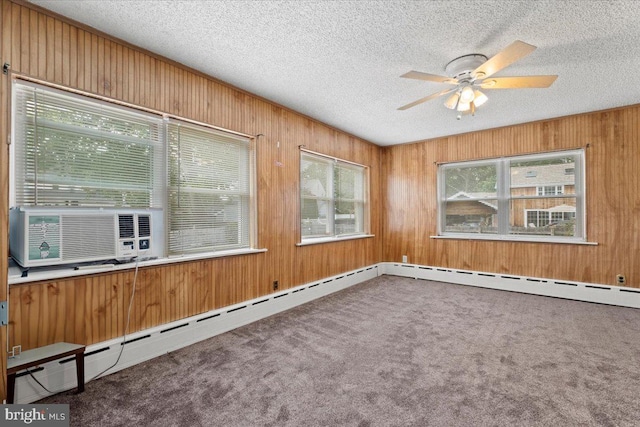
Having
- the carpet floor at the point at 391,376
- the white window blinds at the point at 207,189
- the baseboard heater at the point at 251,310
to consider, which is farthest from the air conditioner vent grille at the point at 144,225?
the carpet floor at the point at 391,376

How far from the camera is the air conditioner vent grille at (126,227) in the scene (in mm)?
2287

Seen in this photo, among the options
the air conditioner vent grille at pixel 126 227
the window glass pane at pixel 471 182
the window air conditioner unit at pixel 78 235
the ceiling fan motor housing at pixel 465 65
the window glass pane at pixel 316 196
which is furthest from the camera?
the window glass pane at pixel 471 182

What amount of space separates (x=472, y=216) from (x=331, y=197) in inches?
103

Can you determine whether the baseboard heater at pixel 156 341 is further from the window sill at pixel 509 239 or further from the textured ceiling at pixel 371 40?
the window sill at pixel 509 239

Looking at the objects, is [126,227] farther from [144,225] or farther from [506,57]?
[506,57]

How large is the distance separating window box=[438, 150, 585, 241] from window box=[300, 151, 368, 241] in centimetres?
153

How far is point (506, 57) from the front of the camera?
82.6 inches

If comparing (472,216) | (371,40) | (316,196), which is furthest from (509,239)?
(371,40)

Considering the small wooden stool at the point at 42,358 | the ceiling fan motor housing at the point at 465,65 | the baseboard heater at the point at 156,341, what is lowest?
the baseboard heater at the point at 156,341

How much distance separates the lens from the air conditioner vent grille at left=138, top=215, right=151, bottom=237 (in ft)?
7.83

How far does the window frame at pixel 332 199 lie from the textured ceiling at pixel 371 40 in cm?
119

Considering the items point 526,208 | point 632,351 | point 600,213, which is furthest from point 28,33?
point 600,213

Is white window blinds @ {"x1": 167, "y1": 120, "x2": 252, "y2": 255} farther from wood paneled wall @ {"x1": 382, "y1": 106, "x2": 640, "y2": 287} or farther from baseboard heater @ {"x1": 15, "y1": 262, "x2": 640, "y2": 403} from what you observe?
wood paneled wall @ {"x1": 382, "y1": 106, "x2": 640, "y2": 287}

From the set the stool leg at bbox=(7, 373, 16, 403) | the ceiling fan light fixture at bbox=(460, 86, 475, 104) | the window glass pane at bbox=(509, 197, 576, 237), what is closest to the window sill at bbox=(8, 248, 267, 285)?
the stool leg at bbox=(7, 373, 16, 403)
